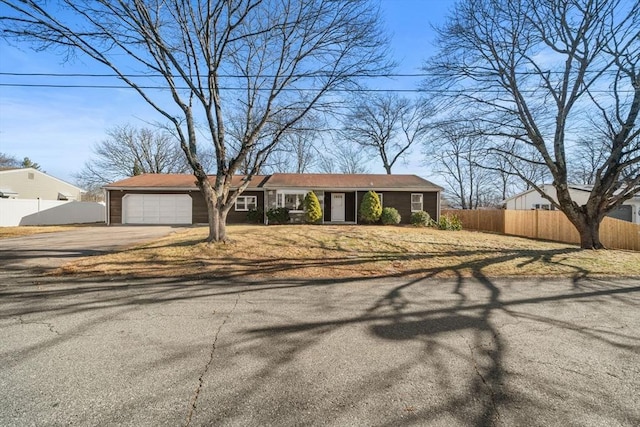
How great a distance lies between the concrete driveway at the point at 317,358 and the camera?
2416mm

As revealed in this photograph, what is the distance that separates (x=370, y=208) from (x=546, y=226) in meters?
10.0

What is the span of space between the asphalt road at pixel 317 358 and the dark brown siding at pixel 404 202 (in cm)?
1611

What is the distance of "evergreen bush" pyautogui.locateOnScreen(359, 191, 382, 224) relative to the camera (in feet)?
67.1

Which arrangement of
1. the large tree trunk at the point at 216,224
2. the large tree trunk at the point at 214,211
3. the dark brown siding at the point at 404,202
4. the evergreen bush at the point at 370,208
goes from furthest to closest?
the dark brown siding at the point at 404,202 < the evergreen bush at the point at 370,208 < the large tree trunk at the point at 216,224 < the large tree trunk at the point at 214,211

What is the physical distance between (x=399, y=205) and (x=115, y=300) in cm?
1884

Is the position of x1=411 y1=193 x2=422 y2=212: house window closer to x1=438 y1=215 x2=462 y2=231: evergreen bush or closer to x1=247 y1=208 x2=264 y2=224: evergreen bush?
x1=438 y1=215 x2=462 y2=231: evergreen bush

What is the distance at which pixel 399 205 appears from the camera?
2191 cm

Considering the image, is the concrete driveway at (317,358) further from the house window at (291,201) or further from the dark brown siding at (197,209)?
the dark brown siding at (197,209)

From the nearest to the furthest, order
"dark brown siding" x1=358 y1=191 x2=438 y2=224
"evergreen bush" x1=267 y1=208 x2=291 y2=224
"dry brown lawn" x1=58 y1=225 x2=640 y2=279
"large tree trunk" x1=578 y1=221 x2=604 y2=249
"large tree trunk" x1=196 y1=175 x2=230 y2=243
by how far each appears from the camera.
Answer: "dry brown lawn" x1=58 y1=225 x2=640 y2=279 < "large tree trunk" x1=196 y1=175 x2=230 y2=243 < "large tree trunk" x1=578 y1=221 x2=604 y2=249 < "evergreen bush" x1=267 y1=208 x2=291 y2=224 < "dark brown siding" x1=358 y1=191 x2=438 y2=224

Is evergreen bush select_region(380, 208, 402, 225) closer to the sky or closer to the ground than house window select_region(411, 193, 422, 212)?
closer to the ground

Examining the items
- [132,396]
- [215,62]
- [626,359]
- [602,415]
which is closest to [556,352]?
[626,359]

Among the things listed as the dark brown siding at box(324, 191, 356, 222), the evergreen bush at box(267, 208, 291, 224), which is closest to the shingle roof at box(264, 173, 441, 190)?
the dark brown siding at box(324, 191, 356, 222)

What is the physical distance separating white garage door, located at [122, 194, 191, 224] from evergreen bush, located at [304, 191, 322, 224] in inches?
324

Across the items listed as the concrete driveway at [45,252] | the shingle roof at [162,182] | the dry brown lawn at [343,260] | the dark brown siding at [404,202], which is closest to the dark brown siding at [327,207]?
the dark brown siding at [404,202]
